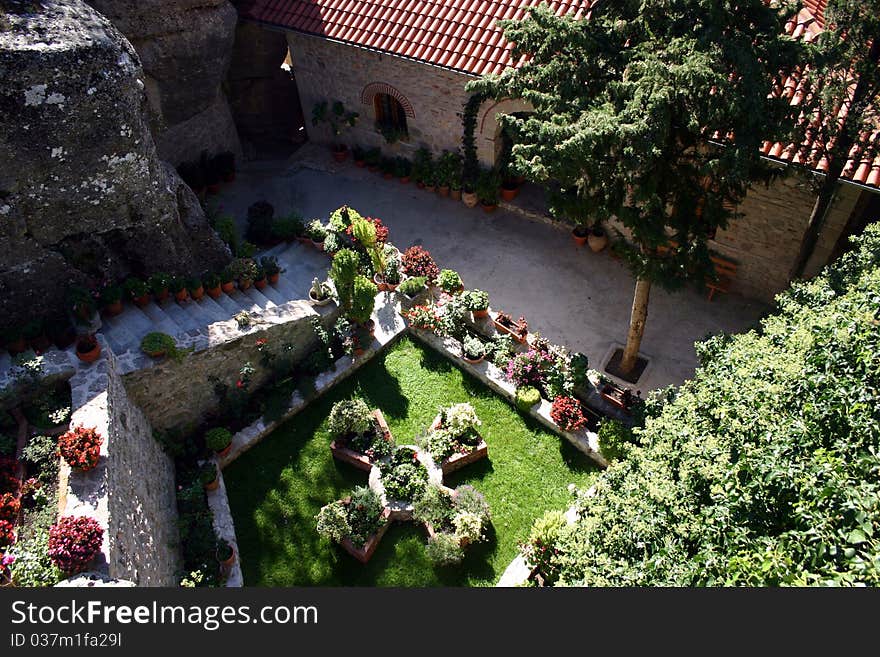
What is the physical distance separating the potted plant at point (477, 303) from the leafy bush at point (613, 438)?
10.8 ft

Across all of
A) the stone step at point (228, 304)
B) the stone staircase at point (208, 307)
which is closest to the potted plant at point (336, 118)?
the stone staircase at point (208, 307)

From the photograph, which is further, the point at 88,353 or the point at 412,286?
the point at 412,286

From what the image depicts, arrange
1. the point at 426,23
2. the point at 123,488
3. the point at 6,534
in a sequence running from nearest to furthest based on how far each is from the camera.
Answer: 1. the point at 6,534
2. the point at 123,488
3. the point at 426,23

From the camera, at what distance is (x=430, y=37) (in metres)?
14.4

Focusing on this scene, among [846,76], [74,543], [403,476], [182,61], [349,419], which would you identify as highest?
[846,76]

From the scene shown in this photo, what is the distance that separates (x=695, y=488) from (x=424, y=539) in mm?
4846

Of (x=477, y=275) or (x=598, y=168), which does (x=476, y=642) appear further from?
(x=477, y=275)

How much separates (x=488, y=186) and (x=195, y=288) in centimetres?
716

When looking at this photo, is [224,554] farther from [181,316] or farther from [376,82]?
[376,82]

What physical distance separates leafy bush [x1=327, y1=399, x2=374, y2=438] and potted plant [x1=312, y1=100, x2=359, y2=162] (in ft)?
29.0

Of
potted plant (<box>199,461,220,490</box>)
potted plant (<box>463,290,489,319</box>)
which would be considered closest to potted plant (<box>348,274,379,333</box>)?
potted plant (<box>463,290,489,319</box>)

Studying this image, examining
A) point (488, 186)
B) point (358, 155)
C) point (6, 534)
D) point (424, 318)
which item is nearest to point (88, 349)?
point (6, 534)

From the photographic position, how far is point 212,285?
1223 centimetres

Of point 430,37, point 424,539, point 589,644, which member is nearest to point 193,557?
point 424,539
